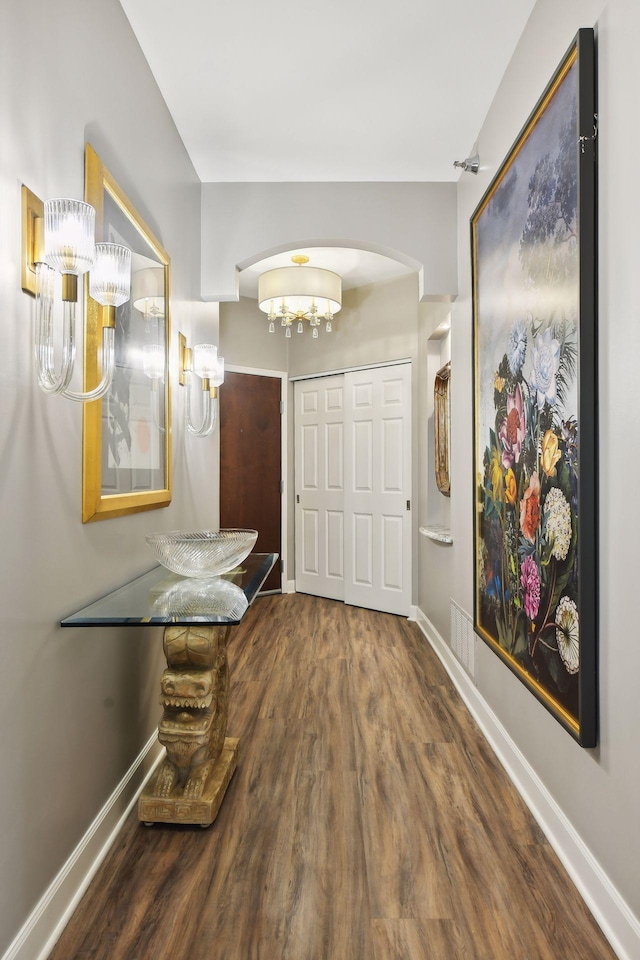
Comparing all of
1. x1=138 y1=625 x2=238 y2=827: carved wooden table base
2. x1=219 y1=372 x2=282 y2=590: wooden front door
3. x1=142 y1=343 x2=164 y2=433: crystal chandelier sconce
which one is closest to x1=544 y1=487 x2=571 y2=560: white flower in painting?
x1=138 y1=625 x2=238 y2=827: carved wooden table base

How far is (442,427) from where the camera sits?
388cm

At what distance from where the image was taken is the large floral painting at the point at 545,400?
153 centimetres

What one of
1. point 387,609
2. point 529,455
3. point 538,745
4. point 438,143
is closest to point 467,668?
point 538,745

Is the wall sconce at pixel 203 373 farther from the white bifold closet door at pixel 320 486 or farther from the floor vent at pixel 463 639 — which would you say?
the white bifold closet door at pixel 320 486

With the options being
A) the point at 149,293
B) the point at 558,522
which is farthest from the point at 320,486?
the point at 558,522

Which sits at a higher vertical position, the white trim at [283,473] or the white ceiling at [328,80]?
the white ceiling at [328,80]

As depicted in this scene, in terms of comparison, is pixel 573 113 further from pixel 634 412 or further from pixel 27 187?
pixel 27 187

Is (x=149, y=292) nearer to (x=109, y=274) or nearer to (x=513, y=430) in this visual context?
(x=109, y=274)

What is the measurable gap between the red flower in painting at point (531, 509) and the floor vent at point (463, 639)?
1016 mm

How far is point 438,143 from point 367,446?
2.56m

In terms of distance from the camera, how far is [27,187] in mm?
1292

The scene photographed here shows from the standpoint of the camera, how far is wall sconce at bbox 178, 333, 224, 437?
2688mm

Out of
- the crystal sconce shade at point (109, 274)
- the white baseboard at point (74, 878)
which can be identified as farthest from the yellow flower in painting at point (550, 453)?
the white baseboard at point (74, 878)

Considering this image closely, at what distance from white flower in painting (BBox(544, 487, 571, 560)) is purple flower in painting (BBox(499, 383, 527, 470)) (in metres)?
0.32
